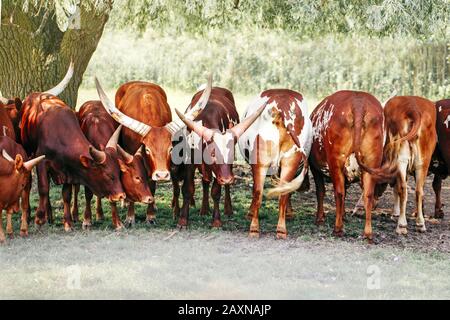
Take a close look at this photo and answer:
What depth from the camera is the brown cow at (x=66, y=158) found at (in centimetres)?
938

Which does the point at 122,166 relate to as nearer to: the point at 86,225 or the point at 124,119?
the point at 124,119

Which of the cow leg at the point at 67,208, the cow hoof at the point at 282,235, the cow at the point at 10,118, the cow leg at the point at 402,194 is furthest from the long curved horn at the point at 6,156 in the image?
the cow leg at the point at 402,194

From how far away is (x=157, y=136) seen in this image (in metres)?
9.58

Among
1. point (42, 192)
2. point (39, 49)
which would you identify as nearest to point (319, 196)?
point (42, 192)

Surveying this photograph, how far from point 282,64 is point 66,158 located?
1610 cm

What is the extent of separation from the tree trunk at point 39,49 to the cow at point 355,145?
4.20m

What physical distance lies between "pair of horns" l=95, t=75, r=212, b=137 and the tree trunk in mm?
2534

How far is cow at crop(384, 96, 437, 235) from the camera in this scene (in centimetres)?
956

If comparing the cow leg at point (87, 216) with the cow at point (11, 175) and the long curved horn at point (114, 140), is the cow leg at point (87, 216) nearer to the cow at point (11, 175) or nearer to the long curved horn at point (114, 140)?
the long curved horn at point (114, 140)

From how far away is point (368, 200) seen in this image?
359 inches

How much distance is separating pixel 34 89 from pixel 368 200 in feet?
17.5

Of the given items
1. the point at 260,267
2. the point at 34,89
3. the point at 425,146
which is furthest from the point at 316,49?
the point at 260,267

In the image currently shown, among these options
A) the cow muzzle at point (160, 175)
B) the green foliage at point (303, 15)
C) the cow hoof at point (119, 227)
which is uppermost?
the green foliage at point (303, 15)

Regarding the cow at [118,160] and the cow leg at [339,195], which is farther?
the cow at [118,160]
